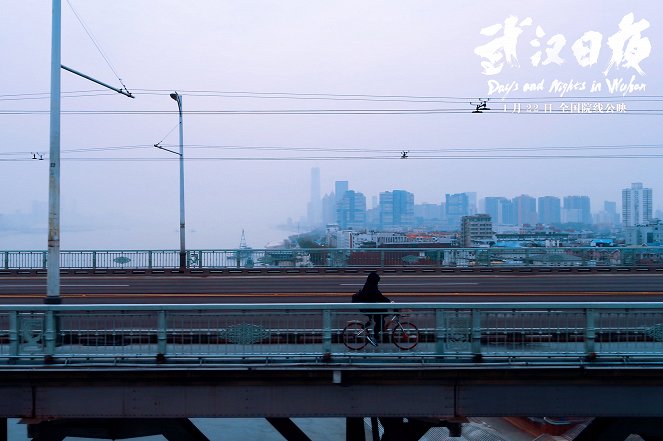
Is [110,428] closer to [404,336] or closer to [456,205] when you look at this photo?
[404,336]

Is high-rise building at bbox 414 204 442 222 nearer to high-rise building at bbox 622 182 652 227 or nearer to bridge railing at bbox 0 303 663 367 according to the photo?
high-rise building at bbox 622 182 652 227

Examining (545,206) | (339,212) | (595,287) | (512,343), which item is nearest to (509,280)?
(595,287)

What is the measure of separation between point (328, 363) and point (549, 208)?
46403 mm

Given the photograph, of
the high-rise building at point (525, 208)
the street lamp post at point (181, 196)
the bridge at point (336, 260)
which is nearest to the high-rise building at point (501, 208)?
the high-rise building at point (525, 208)

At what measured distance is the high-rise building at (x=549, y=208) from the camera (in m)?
52.1

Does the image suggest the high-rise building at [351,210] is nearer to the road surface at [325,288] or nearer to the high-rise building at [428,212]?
the high-rise building at [428,212]

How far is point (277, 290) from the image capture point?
21922mm

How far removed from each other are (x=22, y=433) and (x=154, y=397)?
639 cm

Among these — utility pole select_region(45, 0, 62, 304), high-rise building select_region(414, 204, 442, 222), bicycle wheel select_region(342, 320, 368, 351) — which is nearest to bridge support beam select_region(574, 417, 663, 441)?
bicycle wheel select_region(342, 320, 368, 351)

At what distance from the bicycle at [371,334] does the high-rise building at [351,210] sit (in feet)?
111

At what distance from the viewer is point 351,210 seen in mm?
46656

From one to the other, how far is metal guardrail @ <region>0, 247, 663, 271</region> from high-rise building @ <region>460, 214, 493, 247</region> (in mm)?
4784

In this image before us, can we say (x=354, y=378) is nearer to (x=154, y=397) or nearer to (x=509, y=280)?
(x=154, y=397)

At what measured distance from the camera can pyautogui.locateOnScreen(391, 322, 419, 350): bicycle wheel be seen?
400 inches
